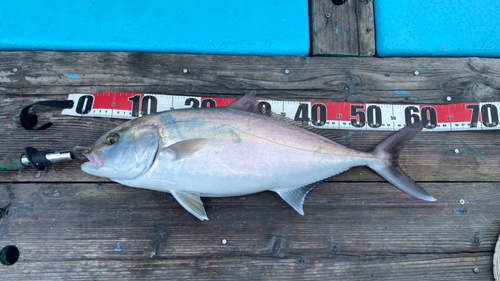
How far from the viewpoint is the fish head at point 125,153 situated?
154 cm

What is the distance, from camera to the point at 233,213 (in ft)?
5.88

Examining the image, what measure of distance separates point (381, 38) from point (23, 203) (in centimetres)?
292

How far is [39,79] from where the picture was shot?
2.03 m

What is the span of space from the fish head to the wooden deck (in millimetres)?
316

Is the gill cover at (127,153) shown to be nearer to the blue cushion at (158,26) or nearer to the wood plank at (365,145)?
the wood plank at (365,145)

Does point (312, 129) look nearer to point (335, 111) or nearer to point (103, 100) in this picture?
point (335, 111)

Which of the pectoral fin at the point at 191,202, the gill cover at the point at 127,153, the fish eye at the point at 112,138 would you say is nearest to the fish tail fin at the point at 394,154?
the pectoral fin at the point at 191,202

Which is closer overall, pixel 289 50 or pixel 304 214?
pixel 304 214

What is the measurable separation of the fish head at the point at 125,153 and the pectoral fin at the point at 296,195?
854 mm

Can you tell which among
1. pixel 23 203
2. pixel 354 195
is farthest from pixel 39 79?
pixel 354 195

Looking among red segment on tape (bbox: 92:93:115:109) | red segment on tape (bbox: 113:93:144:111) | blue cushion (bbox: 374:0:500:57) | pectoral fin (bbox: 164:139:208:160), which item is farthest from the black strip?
blue cushion (bbox: 374:0:500:57)

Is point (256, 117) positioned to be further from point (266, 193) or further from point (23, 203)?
point (23, 203)

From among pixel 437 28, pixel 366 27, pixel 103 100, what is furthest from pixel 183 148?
pixel 437 28

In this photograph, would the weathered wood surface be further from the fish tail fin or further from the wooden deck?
the fish tail fin
